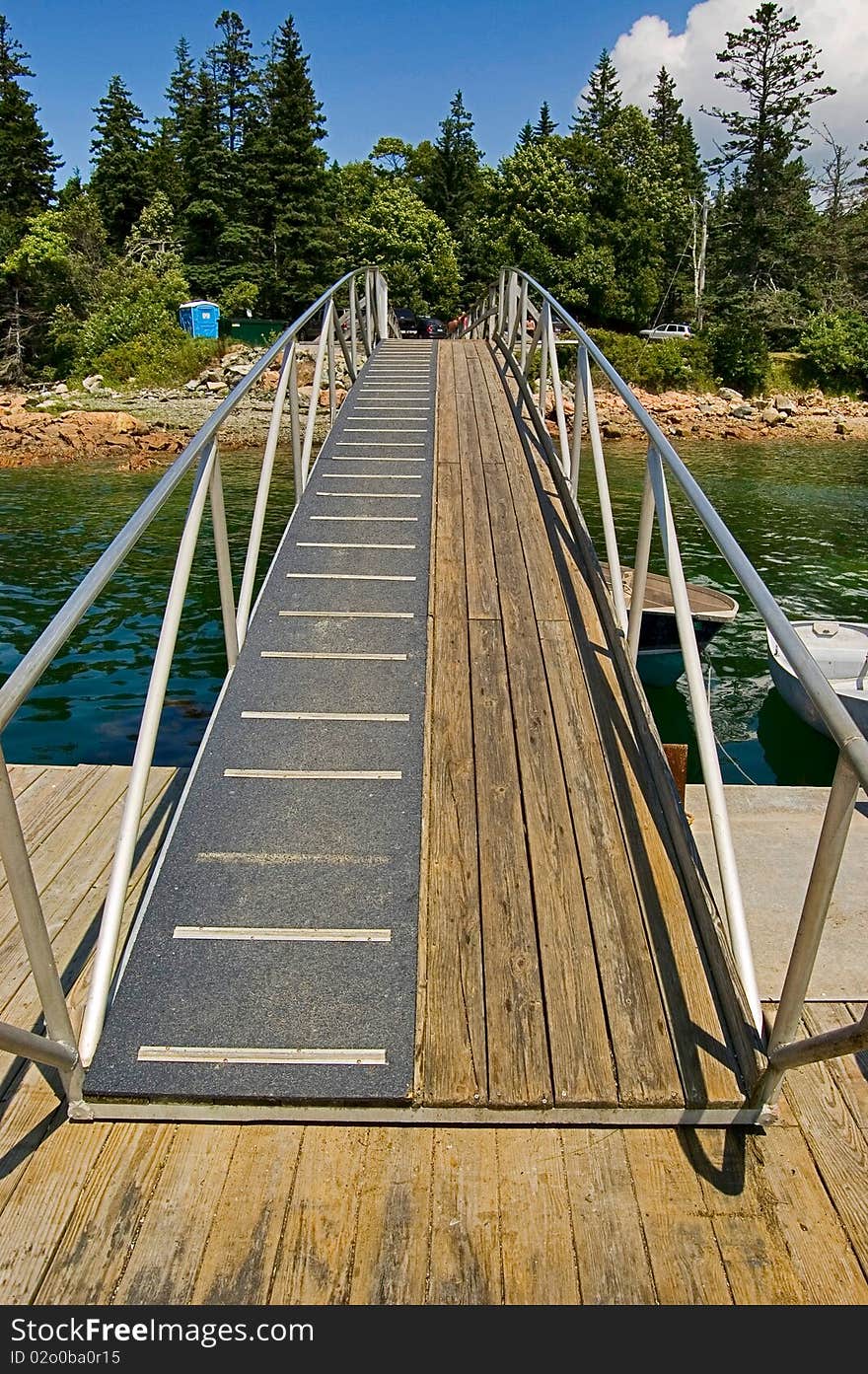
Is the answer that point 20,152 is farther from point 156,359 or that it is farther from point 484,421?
point 484,421

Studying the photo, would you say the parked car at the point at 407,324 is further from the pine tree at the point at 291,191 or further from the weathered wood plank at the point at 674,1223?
the weathered wood plank at the point at 674,1223

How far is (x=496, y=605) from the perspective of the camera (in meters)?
4.42

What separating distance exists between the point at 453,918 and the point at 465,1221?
2.97ft

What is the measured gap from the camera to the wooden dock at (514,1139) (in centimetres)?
179

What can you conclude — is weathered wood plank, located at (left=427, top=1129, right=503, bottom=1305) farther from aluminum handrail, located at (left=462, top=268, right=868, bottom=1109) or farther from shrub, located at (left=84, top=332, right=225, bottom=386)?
shrub, located at (left=84, top=332, right=225, bottom=386)

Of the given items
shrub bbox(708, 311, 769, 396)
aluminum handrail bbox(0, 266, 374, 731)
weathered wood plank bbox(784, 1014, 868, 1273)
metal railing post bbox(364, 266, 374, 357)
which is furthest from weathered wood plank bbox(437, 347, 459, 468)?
shrub bbox(708, 311, 769, 396)

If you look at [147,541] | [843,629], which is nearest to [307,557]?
[843,629]

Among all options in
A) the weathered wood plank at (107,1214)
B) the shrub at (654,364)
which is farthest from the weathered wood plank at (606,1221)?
the shrub at (654,364)

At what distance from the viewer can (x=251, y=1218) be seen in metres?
1.88

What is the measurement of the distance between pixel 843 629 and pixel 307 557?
677 cm

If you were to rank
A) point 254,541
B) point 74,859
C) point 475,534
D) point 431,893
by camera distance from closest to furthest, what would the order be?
point 431,893 → point 74,859 → point 254,541 → point 475,534

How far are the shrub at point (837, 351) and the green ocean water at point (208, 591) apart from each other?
1590 centimetres

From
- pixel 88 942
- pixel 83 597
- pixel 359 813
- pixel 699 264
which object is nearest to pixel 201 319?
pixel 699 264

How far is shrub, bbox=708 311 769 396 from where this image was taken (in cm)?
3912
